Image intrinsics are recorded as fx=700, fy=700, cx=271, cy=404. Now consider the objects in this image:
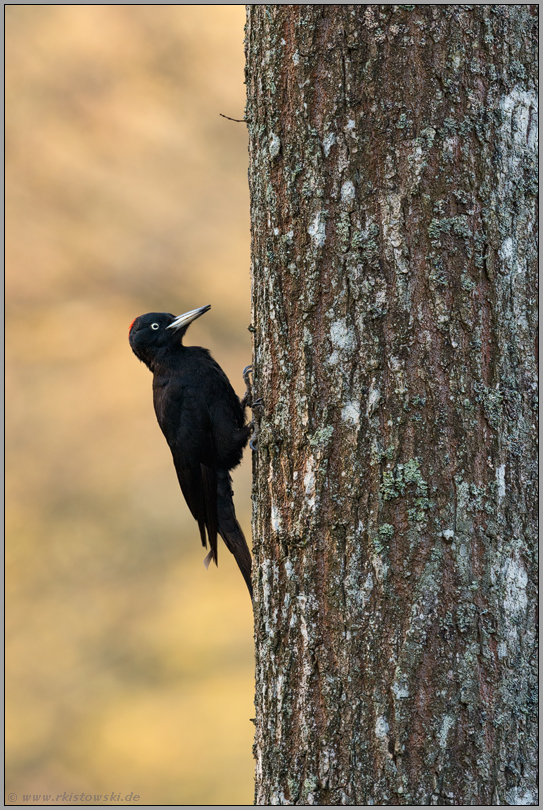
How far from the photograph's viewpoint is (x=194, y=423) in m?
3.23

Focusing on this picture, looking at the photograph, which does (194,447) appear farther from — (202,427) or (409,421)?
(409,421)

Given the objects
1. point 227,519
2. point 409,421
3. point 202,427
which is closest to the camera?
point 409,421

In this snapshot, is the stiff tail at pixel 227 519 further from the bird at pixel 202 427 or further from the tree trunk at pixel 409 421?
the tree trunk at pixel 409 421

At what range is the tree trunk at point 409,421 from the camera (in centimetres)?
151

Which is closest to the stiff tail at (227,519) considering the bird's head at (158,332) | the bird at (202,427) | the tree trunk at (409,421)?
the bird at (202,427)

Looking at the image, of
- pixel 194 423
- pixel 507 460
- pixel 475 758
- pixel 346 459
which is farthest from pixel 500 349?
pixel 194 423

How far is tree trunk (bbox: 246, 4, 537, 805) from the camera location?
151 cm

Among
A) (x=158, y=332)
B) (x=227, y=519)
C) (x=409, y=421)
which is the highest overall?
(x=158, y=332)

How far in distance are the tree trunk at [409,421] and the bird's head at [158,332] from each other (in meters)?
1.79

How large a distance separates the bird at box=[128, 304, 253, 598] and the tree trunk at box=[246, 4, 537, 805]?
1.47 m

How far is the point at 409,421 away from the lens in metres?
1.57

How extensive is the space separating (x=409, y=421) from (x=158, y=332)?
6.99 ft

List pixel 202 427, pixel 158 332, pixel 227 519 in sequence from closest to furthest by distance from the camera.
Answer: pixel 202 427
pixel 227 519
pixel 158 332

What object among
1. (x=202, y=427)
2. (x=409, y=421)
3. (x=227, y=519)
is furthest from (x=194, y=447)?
(x=409, y=421)
